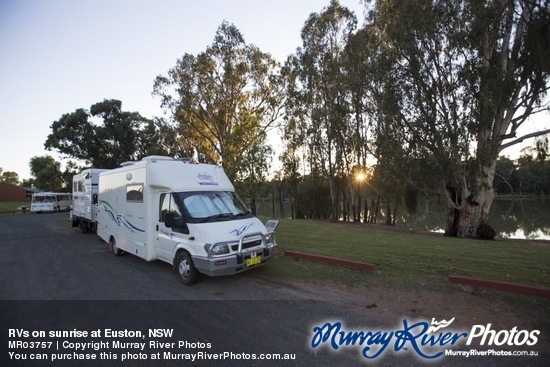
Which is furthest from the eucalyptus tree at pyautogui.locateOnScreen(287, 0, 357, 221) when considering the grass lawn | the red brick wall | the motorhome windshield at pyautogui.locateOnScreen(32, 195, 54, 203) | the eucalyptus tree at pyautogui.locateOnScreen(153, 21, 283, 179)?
the red brick wall

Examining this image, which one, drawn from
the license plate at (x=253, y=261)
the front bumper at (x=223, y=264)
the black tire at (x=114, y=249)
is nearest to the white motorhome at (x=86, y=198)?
the black tire at (x=114, y=249)

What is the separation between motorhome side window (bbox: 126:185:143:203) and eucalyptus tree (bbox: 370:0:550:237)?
49.3ft

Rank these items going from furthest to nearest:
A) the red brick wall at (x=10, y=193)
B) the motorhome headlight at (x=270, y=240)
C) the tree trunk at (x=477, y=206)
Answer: the red brick wall at (x=10, y=193)
the tree trunk at (x=477, y=206)
the motorhome headlight at (x=270, y=240)

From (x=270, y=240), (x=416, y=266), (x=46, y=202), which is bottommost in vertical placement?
(x=416, y=266)

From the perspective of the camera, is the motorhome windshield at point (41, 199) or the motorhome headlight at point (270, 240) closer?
the motorhome headlight at point (270, 240)

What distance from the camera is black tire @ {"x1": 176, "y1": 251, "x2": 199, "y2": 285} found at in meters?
6.81

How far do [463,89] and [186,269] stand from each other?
17539 millimetres

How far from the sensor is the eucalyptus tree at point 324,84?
23.9m

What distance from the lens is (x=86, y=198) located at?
52.3ft

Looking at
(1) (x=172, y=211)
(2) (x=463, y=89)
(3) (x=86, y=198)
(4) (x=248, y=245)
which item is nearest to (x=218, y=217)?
(4) (x=248, y=245)

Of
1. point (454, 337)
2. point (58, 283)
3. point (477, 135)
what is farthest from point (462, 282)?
point (477, 135)

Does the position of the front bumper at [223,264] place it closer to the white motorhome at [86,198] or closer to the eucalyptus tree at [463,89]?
the white motorhome at [86,198]

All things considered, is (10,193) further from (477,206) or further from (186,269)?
(477,206)

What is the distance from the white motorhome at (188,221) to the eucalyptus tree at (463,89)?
42.4 ft
